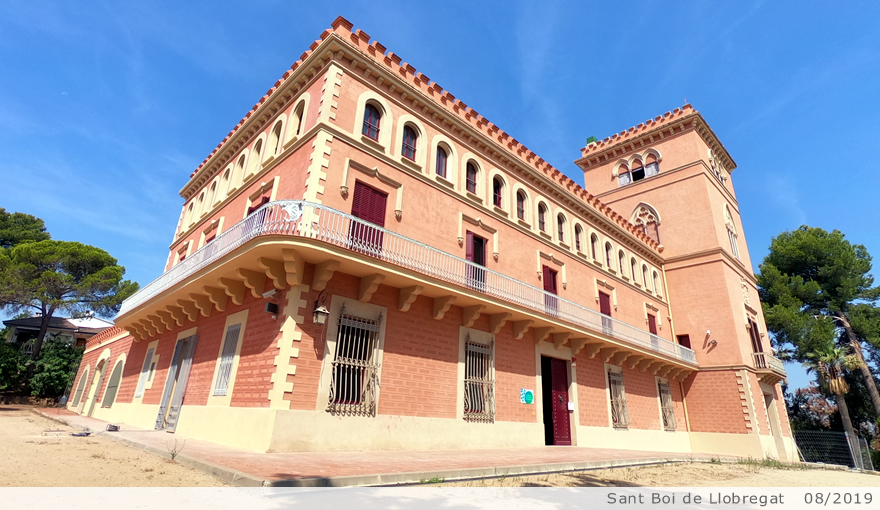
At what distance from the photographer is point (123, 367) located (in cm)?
1850

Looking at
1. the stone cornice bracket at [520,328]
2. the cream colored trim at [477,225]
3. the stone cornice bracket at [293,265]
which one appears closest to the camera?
the stone cornice bracket at [293,265]

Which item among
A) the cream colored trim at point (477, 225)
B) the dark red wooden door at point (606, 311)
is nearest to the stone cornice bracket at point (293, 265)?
the cream colored trim at point (477, 225)

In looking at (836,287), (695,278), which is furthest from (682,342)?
(836,287)

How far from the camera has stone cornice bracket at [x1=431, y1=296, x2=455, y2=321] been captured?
36.3 feet

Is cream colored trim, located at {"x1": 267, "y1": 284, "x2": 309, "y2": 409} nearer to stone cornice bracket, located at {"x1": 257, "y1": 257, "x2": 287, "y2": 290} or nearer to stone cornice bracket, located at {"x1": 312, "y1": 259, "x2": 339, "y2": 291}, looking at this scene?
stone cornice bracket, located at {"x1": 312, "y1": 259, "x2": 339, "y2": 291}

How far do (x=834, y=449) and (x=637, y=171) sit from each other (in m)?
18.6

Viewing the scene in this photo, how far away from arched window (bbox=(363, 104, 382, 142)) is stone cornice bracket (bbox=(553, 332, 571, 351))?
8.72 metres

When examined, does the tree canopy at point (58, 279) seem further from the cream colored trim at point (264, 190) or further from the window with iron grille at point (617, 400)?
the window with iron grille at point (617, 400)

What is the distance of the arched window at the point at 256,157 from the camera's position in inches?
551

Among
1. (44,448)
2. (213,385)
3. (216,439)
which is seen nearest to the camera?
(44,448)

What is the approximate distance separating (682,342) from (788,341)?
1129 centimetres

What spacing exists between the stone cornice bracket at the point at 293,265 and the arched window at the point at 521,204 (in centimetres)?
917

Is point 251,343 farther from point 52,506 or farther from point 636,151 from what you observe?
point 636,151

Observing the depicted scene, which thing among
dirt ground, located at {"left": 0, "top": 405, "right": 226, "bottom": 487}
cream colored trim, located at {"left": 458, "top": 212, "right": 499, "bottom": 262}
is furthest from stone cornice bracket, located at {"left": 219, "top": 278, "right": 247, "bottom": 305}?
cream colored trim, located at {"left": 458, "top": 212, "right": 499, "bottom": 262}
